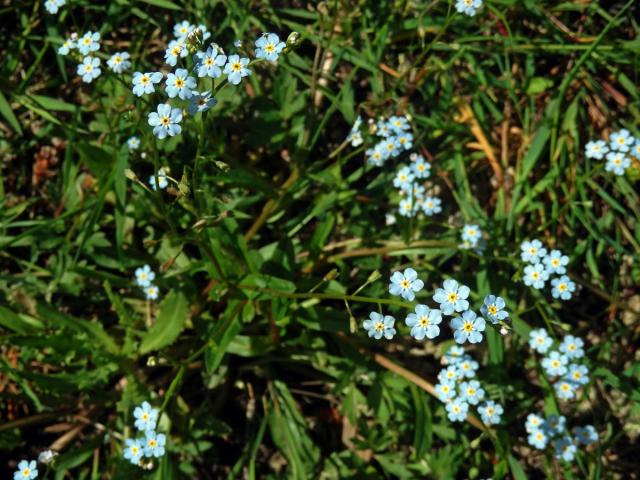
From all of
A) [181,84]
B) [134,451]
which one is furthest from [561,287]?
[134,451]

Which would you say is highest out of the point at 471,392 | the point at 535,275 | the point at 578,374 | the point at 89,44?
the point at 89,44

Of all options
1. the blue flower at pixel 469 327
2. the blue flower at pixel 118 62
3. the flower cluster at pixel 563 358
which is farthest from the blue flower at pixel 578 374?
the blue flower at pixel 118 62

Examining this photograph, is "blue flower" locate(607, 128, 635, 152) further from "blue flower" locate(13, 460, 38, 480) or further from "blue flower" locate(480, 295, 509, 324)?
"blue flower" locate(13, 460, 38, 480)

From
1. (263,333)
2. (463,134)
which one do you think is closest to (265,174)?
(263,333)

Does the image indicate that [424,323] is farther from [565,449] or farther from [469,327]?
[565,449]

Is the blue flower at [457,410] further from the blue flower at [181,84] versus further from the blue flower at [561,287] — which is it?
the blue flower at [181,84]

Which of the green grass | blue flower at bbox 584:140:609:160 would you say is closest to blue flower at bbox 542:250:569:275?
the green grass
